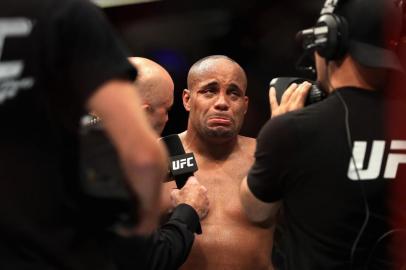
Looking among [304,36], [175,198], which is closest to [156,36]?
[175,198]

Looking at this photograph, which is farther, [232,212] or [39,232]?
[232,212]

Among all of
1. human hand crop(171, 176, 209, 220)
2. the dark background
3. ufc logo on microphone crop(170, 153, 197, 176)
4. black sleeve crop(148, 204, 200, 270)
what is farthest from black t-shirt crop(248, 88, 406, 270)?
the dark background

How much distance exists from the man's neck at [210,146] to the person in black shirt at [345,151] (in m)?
0.91

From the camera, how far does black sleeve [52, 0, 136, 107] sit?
34.0 inches

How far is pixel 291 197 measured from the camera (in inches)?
49.9

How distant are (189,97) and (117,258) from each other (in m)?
1.09

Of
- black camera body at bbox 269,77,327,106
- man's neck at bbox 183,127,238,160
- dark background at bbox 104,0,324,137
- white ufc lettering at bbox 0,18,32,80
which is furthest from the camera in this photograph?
dark background at bbox 104,0,324,137

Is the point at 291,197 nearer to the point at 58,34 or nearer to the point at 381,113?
the point at 381,113

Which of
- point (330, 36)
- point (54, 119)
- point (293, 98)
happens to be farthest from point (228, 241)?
point (54, 119)

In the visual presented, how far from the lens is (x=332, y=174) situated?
4.00ft

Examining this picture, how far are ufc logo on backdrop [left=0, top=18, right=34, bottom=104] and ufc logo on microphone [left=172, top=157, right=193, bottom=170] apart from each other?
2.99 ft

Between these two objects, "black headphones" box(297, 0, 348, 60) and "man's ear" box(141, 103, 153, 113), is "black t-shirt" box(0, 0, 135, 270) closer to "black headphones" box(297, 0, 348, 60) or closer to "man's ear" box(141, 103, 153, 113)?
"black headphones" box(297, 0, 348, 60)

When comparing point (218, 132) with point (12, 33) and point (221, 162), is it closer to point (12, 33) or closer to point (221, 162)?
point (221, 162)

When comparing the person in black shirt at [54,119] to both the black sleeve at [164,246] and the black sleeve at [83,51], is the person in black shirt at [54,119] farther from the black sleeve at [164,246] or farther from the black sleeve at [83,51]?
the black sleeve at [164,246]
